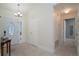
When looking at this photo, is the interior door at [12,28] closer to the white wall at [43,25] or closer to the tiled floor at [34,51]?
the tiled floor at [34,51]

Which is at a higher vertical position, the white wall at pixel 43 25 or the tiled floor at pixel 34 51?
the white wall at pixel 43 25

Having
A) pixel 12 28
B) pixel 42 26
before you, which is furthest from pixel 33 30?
pixel 12 28

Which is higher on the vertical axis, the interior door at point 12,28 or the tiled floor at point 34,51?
the interior door at point 12,28

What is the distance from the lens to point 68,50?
2100 millimetres

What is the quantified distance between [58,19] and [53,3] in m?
0.30

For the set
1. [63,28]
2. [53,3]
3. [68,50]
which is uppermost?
[53,3]

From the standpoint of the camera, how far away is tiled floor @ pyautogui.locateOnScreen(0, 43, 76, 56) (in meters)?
2.11

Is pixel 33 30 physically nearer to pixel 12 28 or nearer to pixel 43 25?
pixel 43 25

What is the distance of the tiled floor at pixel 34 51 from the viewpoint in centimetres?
211

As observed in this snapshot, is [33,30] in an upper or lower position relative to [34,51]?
upper

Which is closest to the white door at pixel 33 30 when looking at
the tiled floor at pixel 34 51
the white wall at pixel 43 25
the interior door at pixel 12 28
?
the white wall at pixel 43 25

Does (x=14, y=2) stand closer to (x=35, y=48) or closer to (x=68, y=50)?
(x=35, y=48)

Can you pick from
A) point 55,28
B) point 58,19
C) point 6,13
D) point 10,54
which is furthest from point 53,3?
point 10,54

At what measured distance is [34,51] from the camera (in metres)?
2.14
